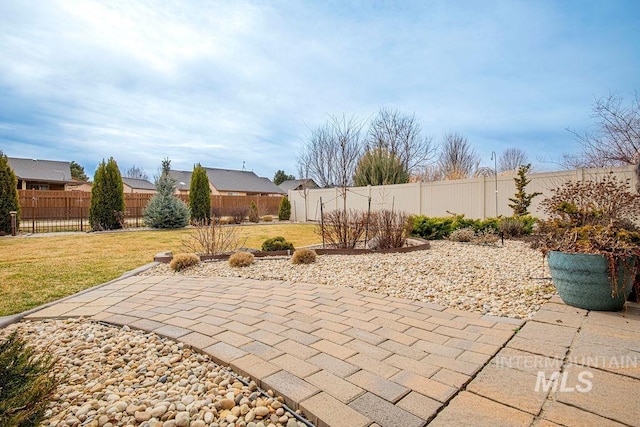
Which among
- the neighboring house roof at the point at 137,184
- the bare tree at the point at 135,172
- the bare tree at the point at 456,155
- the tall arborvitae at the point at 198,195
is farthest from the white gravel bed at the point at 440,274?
the bare tree at the point at 135,172

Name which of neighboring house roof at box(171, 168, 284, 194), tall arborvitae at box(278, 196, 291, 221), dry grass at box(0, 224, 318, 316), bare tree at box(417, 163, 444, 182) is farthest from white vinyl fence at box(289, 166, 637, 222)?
neighboring house roof at box(171, 168, 284, 194)

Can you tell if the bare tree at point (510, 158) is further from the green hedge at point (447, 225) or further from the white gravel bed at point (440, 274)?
the white gravel bed at point (440, 274)

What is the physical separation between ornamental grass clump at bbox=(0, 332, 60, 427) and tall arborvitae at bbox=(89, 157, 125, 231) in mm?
12700

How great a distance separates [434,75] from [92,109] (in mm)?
12491

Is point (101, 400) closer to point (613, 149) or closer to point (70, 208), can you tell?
point (613, 149)

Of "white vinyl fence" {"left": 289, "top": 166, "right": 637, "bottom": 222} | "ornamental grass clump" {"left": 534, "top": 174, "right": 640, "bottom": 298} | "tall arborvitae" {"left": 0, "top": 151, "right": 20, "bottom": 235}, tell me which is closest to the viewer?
"ornamental grass clump" {"left": 534, "top": 174, "right": 640, "bottom": 298}

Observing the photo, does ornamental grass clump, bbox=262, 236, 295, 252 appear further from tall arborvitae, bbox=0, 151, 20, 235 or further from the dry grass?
tall arborvitae, bbox=0, 151, 20, 235

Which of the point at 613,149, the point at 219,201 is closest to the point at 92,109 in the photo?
the point at 219,201

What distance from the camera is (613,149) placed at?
9805 millimetres

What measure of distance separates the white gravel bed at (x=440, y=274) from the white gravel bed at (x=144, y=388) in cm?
211

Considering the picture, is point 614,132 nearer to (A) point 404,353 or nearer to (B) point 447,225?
(B) point 447,225

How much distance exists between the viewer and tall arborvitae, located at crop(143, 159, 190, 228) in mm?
13109

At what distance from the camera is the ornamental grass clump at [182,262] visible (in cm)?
497

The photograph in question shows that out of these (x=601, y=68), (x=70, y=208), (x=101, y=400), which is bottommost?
(x=101, y=400)
